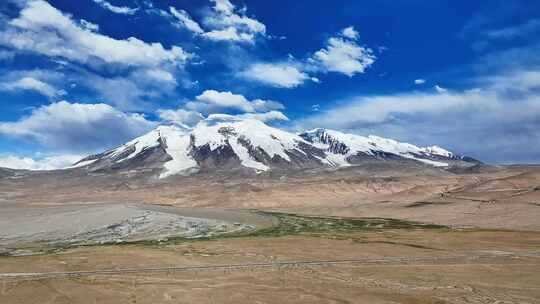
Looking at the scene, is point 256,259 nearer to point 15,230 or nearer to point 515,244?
point 515,244

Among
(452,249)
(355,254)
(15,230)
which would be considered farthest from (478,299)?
(15,230)

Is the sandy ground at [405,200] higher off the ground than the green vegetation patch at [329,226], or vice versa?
the sandy ground at [405,200]

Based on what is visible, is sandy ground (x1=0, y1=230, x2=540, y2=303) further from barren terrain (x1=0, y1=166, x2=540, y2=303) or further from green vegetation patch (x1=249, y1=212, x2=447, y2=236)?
green vegetation patch (x1=249, y1=212, x2=447, y2=236)

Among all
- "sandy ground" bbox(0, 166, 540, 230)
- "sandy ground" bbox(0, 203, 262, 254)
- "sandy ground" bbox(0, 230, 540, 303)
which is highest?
"sandy ground" bbox(0, 166, 540, 230)

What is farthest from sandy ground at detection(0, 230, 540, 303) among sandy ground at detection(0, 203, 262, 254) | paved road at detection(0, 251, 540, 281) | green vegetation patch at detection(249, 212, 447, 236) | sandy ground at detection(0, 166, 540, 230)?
sandy ground at detection(0, 166, 540, 230)

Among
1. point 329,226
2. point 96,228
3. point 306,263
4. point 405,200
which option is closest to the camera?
point 306,263

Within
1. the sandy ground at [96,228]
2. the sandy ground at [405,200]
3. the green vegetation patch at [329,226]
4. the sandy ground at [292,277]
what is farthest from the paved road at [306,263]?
the sandy ground at [405,200]

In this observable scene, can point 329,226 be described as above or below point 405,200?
below

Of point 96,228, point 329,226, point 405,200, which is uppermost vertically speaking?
point 405,200

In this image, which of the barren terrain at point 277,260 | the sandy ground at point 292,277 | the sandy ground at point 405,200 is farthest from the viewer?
the sandy ground at point 405,200

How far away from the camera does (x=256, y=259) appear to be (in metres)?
48.1

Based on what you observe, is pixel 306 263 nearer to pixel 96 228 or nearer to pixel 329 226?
pixel 96 228

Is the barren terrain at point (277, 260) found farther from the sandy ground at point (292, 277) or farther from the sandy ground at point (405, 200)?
the sandy ground at point (405, 200)

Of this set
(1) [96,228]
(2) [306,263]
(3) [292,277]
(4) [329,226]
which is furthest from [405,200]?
(3) [292,277]
